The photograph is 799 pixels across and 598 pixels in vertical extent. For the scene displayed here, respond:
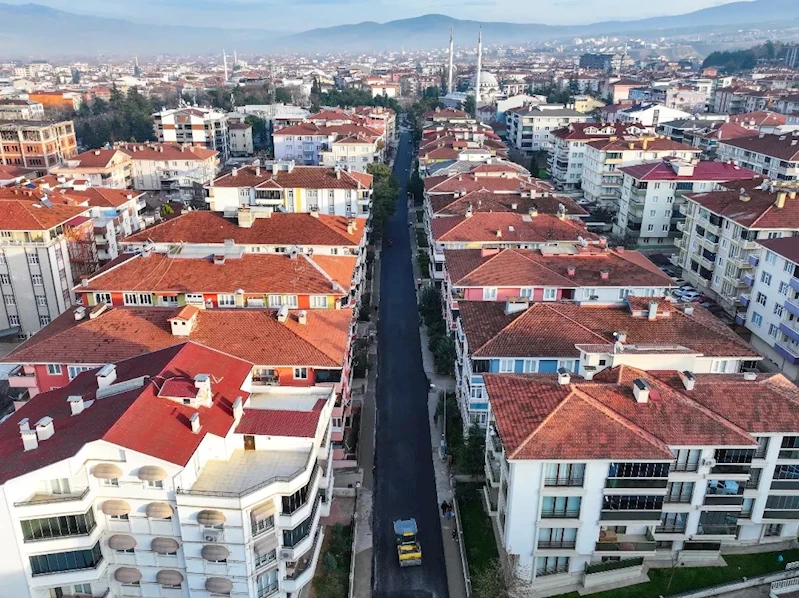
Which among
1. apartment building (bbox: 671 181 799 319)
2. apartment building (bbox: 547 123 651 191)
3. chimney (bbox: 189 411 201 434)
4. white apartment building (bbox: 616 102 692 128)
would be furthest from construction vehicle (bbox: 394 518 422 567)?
white apartment building (bbox: 616 102 692 128)

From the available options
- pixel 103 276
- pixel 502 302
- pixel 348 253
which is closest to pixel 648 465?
pixel 502 302

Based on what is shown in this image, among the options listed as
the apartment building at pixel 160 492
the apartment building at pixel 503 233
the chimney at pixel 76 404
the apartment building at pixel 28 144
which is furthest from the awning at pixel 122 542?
the apartment building at pixel 28 144

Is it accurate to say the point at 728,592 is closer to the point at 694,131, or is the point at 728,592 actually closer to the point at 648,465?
the point at 648,465

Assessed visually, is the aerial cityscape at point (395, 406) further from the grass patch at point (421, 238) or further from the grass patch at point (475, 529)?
the grass patch at point (421, 238)

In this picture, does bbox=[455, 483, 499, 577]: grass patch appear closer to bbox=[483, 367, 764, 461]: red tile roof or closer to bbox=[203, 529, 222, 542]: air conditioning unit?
bbox=[483, 367, 764, 461]: red tile roof

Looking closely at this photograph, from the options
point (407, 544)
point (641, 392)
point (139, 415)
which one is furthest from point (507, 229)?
point (139, 415)
